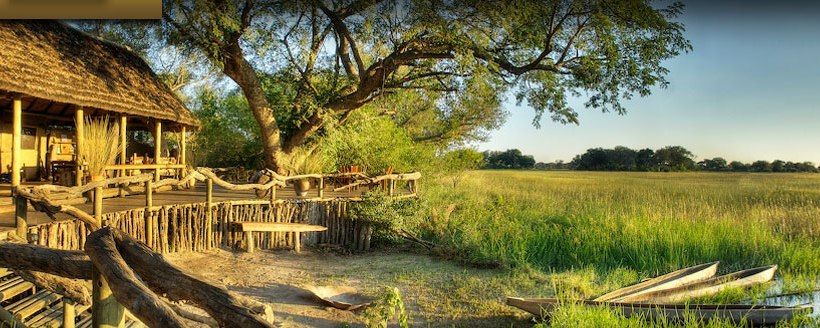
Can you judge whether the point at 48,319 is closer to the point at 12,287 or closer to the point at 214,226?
the point at 12,287

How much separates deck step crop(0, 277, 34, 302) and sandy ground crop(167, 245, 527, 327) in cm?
123

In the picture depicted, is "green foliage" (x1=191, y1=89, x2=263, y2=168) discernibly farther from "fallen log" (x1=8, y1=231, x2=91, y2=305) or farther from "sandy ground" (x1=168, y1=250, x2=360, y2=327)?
"fallen log" (x1=8, y1=231, x2=91, y2=305)

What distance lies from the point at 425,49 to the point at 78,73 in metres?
4.63

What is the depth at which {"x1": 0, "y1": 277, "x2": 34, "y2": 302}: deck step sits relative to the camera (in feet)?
9.23

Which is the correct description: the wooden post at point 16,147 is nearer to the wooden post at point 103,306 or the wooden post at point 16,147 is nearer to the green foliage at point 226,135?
the wooden post at point 103,306

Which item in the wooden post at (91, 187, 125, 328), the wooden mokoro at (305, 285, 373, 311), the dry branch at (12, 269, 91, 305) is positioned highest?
the wooden post at (91, 187, 125, 328)

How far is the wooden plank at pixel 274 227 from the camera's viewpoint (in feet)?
19.4

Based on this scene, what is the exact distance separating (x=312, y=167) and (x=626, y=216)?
16.5 ft

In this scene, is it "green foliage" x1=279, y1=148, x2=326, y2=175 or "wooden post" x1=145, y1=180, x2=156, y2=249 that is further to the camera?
"green foliage" x1=279, y1=148, x2=326, y2=175

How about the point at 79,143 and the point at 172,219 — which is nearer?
the point at 172,219

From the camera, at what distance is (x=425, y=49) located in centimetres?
870

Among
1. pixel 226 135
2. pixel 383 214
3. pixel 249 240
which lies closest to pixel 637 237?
pixel 383 214

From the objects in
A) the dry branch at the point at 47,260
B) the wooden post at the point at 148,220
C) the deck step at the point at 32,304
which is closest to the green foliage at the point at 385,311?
the deck step at the point at 32,304

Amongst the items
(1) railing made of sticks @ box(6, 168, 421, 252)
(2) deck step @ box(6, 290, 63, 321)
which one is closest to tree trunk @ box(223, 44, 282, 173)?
(1) railing made of sticks @ box(6, 168, 421, 252)
